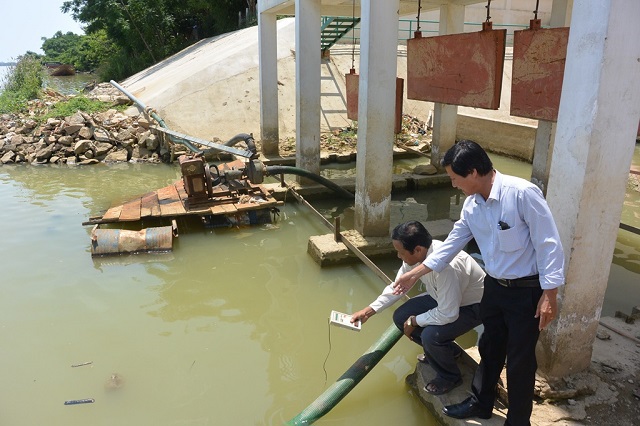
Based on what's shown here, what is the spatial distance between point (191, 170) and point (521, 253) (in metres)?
5.29

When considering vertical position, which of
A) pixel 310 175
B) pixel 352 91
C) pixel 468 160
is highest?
pixel 352 91

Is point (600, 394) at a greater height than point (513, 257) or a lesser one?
lesser

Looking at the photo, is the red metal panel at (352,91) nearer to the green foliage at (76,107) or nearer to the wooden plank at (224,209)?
the wooden plank at (224,209)

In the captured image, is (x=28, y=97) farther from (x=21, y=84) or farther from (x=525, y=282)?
(x=525, y=282)

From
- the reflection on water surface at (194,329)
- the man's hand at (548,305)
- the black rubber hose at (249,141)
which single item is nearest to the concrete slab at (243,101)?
the black rubber hose at (249,141)

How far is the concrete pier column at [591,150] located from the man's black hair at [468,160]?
2.45ft

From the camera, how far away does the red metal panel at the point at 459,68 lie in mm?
5715

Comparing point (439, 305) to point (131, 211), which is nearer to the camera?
point (439, 305)

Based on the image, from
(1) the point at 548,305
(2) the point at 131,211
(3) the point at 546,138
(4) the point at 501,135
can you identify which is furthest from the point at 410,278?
(4) the point at 501,135

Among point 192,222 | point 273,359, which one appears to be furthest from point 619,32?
point 192,222

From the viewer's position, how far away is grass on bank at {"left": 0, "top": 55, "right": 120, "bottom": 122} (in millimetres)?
14297

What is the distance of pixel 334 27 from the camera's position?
1345 centimetres

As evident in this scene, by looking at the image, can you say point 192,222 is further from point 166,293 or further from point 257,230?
point 166,293

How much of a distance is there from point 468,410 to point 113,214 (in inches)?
217
